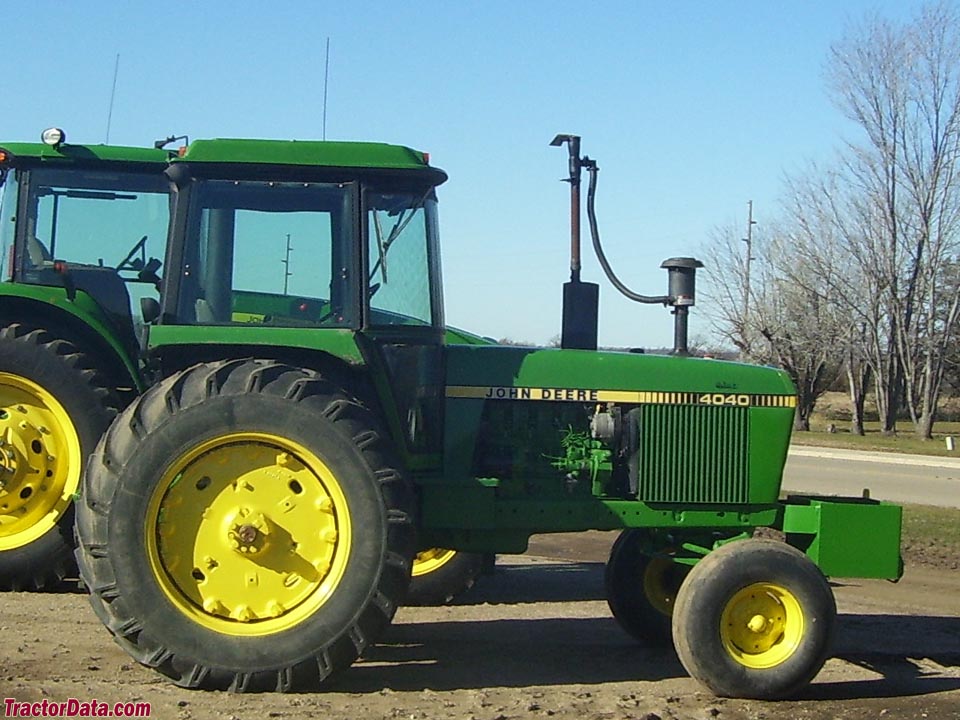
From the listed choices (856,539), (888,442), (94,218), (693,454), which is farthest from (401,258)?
(888,442)

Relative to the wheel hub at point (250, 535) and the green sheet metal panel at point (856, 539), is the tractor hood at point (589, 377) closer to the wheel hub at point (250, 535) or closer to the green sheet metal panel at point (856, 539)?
the green sheet metal panel at point (856, 539)

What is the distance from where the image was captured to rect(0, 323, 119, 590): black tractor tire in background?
26.1ft

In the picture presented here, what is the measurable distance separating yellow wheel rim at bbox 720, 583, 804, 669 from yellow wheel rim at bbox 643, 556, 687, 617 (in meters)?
1.10

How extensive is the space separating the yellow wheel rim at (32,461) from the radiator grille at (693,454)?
12.4ft

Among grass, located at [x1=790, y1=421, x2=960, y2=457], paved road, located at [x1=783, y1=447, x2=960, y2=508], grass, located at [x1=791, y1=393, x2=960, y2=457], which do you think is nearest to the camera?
paved road, located at [x1=783, y1=447, x2=960, y2=508]

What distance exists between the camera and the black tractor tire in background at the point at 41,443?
7953mm

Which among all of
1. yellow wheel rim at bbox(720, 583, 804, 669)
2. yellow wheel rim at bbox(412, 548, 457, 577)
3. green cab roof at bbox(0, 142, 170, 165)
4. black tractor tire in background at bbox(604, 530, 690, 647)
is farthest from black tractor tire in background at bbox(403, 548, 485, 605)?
green cab roof at bbox(0, 142, 170, 165)

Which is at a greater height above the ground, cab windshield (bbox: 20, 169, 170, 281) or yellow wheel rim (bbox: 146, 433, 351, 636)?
cab windshield (bbox: 20, 169, 170, 281)

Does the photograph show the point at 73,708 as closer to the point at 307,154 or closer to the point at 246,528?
the point at 246,528

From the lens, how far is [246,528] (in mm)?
5801

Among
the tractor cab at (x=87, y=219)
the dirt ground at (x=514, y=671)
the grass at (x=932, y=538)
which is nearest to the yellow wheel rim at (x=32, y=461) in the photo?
the dirt ground at (x=514, y=671)

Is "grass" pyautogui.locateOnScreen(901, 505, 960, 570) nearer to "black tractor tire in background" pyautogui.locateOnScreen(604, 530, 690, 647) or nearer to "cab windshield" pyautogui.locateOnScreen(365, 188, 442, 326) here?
"black tractor tire in background" pyautogui.locateOnScreen(604, 530, 690, 647)

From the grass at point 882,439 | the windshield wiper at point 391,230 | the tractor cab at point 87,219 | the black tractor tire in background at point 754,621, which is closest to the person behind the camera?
the black tractor tire in background at point 754,621

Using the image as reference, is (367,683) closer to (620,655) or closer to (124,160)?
(620,655)
